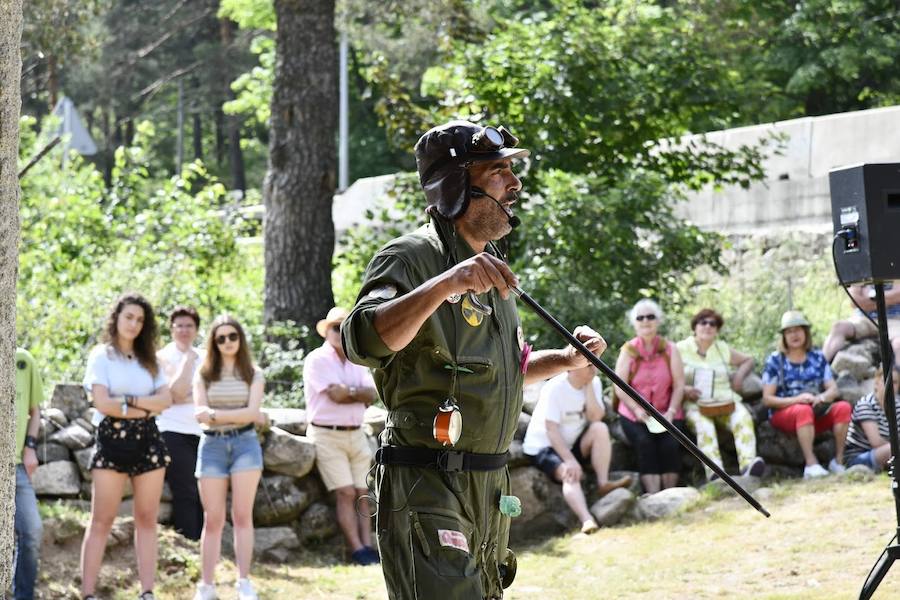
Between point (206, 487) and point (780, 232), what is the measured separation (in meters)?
9.04

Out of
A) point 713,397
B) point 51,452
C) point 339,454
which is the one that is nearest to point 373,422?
point 339,454

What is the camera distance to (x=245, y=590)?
764 centimetres

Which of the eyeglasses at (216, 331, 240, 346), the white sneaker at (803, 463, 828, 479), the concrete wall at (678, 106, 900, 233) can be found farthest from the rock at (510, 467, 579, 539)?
the concrete wall at (678, 106, 900, 233)

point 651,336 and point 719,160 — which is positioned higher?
point 719,160

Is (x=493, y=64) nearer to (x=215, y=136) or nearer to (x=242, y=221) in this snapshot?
(x=242, y=221)

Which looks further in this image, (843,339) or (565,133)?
(565,133)

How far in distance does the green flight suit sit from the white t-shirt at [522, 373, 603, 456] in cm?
596

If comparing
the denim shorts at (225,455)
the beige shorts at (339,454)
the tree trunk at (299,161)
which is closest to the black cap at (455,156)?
the denim shorts at (225,455)

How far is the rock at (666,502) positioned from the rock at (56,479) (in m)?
3.94

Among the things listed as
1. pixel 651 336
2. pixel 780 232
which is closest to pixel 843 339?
pixel 651 336

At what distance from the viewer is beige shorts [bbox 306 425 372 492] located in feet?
30.5

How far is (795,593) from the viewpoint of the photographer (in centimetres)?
708

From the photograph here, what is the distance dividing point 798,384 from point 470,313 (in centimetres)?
703

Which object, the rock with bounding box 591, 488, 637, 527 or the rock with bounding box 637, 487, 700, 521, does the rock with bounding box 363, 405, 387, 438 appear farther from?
the rock with bounding box 637, 487, 700, 521
